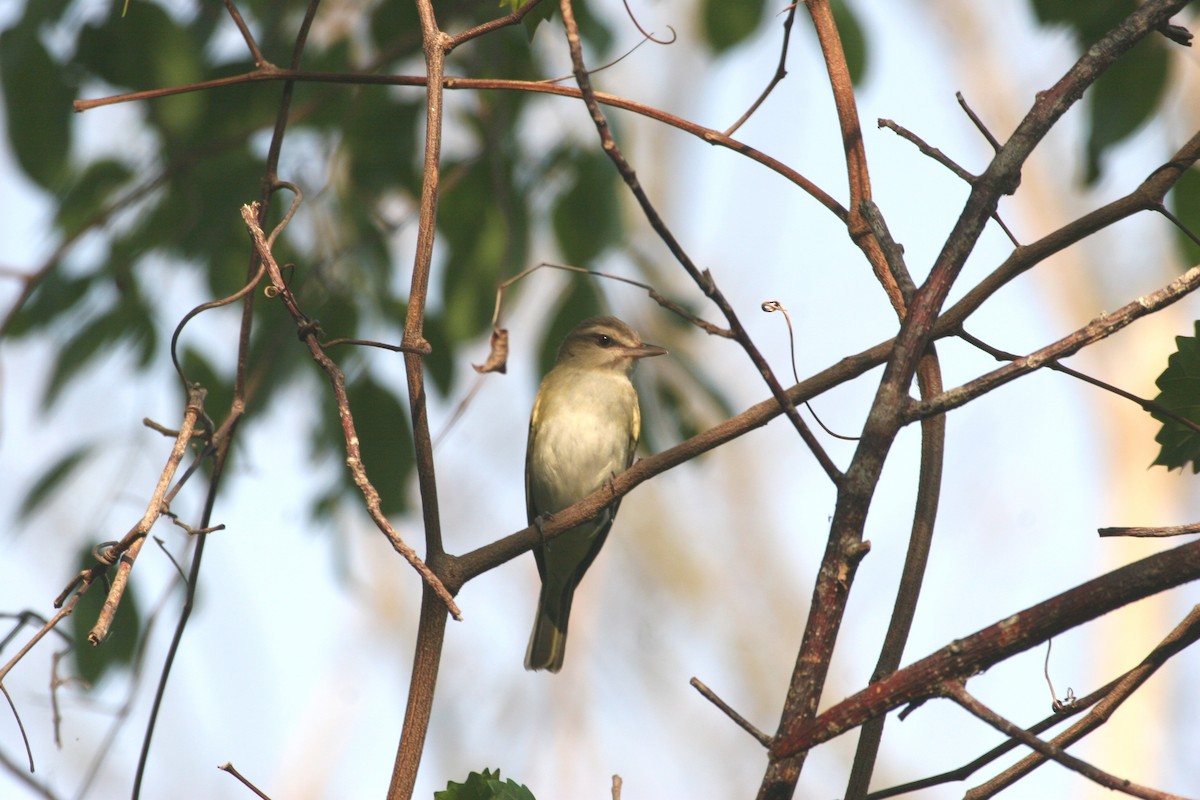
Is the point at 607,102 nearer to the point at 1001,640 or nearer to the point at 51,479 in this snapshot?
the point at 1001,640

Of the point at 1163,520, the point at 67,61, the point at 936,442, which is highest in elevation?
the point at 1163,520

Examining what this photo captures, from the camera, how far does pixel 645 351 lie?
5.11 meters

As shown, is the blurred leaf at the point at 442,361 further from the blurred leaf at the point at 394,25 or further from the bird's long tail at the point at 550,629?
the bird's long tail at the point at 550,629

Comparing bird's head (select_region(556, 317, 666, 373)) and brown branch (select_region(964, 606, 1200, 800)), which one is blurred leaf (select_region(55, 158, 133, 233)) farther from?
brown branch (select_region(964, 606, 1200, 800))

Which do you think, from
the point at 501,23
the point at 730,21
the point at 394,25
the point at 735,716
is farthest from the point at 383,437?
the point at 735,716

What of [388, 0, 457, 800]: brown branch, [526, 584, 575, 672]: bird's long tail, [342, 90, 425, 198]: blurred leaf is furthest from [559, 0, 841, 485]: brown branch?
[526, 584, 575, 672]: bird's long tail

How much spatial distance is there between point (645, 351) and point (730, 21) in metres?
1.58

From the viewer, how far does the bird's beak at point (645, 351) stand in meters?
4.61

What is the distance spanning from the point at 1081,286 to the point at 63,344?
16906mm

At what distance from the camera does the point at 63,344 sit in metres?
4.39

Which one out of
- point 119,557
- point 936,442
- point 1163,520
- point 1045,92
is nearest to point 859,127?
point 1045,92

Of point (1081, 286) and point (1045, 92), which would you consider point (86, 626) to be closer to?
point (1045, 92)

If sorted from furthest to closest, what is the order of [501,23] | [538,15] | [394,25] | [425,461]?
[394,25], [538,15], [501,23], [425,461]

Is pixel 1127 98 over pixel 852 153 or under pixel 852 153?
over
